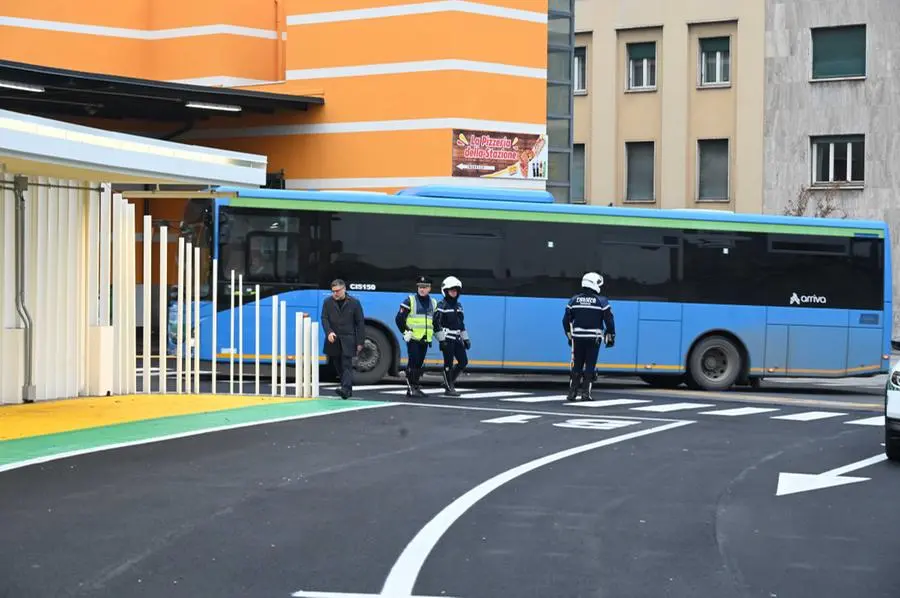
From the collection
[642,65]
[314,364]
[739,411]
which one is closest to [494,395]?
[314,364]

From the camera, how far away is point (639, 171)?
1817 inches

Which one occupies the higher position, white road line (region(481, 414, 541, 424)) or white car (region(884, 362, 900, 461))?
white car (region(884, 362, 900, 461))

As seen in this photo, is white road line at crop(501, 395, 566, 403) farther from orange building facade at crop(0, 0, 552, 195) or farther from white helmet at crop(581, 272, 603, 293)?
orange building facade at crop(0, 0, 552, 195)

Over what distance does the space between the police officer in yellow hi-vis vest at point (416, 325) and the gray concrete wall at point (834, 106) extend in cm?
2422

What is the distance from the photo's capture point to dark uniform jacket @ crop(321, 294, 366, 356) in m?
20.1

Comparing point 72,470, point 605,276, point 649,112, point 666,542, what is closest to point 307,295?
point 605,276

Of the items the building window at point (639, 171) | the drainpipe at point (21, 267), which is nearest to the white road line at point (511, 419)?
the drainpipe at point (21, 267)

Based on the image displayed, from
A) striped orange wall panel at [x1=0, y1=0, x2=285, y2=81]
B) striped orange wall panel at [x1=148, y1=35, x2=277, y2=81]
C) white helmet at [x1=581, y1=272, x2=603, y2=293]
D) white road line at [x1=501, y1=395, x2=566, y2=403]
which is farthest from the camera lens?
striped orange wall panel at [x1=148, y1=35, x2=277, y2=81]

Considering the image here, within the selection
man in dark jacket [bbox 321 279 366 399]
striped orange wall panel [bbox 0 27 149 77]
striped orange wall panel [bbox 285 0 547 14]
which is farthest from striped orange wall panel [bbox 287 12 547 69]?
man in dark jacket [bbox 321 279 366 399]

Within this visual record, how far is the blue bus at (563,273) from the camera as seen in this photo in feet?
79.2

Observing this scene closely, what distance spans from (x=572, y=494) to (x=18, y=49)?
24.9m

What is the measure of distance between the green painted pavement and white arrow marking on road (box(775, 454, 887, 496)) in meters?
6.14

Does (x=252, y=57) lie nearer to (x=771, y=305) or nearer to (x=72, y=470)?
(x=771, y=305)

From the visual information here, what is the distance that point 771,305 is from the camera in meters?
25.6
